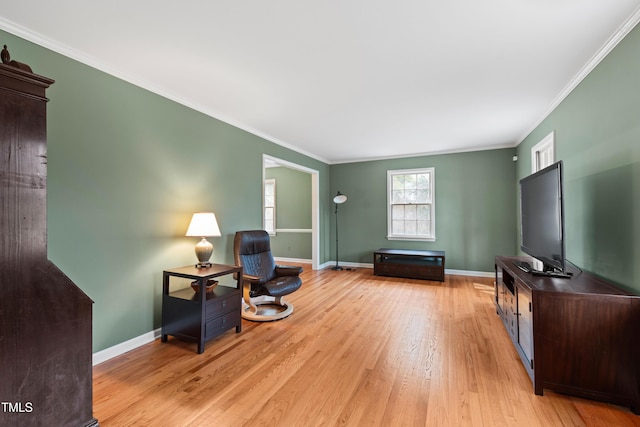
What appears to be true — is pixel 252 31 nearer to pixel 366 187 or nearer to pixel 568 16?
pixel 568 16

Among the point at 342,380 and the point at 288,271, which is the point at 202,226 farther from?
the point at 342,380

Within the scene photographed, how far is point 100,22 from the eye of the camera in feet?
6.00

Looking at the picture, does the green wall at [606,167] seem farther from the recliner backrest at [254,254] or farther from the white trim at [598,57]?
the recliner backrest at [254,254]

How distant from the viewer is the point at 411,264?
17.0 ft

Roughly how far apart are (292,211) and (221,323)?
453 cm

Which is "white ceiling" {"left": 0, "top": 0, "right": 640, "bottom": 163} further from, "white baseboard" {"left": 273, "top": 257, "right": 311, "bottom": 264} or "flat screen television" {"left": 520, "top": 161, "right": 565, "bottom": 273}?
"white baseboard" {"left": 273, "top": 257, "right": 311, "bottom": 264}

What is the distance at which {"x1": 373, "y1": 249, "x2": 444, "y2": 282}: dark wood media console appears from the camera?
16.4 ft

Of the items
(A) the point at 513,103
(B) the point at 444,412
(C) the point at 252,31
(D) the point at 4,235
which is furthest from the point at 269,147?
(B) the point at 444,412

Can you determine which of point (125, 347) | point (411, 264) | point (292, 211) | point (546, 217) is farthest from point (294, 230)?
point (546, 217)

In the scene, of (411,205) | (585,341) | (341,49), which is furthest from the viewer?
(411,205)

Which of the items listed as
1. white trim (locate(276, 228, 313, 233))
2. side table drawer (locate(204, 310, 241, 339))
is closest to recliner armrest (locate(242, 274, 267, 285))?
side table drawer (locate(204, 310, 241, 339))

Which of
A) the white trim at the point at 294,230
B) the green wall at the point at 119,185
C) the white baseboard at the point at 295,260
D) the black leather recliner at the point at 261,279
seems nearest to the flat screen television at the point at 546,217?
the black leather recliner at the point at 261,279

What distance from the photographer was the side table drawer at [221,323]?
2.48m

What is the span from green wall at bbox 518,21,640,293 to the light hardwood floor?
3.31 feet
